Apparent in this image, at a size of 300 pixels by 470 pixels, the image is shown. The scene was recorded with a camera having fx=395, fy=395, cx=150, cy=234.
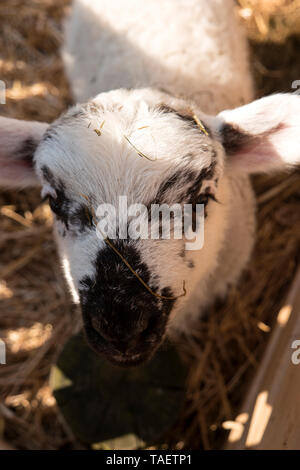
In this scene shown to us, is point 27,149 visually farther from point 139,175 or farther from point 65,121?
point 139,175

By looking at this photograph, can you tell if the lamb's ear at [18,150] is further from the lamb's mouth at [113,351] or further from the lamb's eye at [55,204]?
the lamb's mouth at [113,351]

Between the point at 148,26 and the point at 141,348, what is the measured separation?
2021 millimetres

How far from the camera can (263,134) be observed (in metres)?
1.78

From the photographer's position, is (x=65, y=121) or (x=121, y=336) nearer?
(x=121, y=336)

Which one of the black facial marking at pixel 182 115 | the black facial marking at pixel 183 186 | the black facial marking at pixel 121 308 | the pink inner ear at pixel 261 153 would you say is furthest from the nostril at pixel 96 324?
the pink inner ear at pixel 261 153

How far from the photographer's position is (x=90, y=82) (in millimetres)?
2746

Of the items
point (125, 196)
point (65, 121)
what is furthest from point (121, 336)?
point (65, 121)

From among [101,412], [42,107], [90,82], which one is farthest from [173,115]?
[42,107]

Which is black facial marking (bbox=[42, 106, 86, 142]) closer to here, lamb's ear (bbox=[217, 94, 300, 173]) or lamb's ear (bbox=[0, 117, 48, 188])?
lamb's ear (bbox=[0, 117, 48, 188])

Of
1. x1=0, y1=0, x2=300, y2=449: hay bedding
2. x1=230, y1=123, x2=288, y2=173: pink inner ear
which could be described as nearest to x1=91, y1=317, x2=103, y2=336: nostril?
x1=230, y1=123, x2=288, y2=173: pink inner ear

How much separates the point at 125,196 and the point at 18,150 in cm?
68

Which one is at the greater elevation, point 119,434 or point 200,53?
point 200,53

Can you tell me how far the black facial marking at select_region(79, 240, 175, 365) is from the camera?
4.50ft

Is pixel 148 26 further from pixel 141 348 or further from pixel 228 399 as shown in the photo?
pixel 228 399
